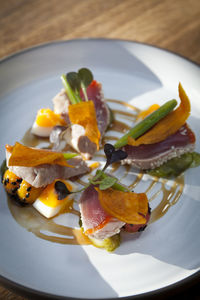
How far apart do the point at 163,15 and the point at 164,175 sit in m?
2.15

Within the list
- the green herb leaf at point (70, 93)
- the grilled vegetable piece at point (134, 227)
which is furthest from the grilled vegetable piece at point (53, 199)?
the green herb leaf at point (70, 93)

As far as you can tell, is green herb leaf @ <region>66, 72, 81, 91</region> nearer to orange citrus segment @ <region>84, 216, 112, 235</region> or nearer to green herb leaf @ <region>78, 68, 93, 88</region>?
green herb leaf @ <region>78, 68, 93, 88</region>

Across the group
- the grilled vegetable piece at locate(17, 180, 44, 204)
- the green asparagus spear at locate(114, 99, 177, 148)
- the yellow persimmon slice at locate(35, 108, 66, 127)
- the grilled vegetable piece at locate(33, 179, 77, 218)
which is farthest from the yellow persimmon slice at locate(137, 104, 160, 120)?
the grilled vegetable piece at locate(17, 180, 44, 204)

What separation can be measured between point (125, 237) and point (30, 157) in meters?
0.78

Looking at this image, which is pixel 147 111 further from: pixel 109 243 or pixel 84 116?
pixel 109 243

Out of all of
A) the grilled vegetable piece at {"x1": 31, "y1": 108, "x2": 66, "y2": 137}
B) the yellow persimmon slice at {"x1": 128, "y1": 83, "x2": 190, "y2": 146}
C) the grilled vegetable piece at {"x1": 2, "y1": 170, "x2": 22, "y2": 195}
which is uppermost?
the grilled vegetable piece at {"x1": 31, "y1": 108, "x2": 66, "y2": 137}

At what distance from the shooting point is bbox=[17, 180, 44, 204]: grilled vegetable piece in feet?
7.77

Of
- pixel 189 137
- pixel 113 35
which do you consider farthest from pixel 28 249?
pixel 113 35

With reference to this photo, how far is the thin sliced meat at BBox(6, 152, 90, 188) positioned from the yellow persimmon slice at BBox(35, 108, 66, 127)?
454mm

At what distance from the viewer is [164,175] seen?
2607 millimetres

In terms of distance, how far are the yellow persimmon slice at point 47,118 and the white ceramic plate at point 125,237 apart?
0.46 feet

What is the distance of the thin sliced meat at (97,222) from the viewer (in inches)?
84.7

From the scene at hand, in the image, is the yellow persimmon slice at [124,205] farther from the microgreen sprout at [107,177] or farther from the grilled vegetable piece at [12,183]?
the grilled vegetable piece at [12,183]

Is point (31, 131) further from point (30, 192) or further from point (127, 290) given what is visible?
point (127, 290)
